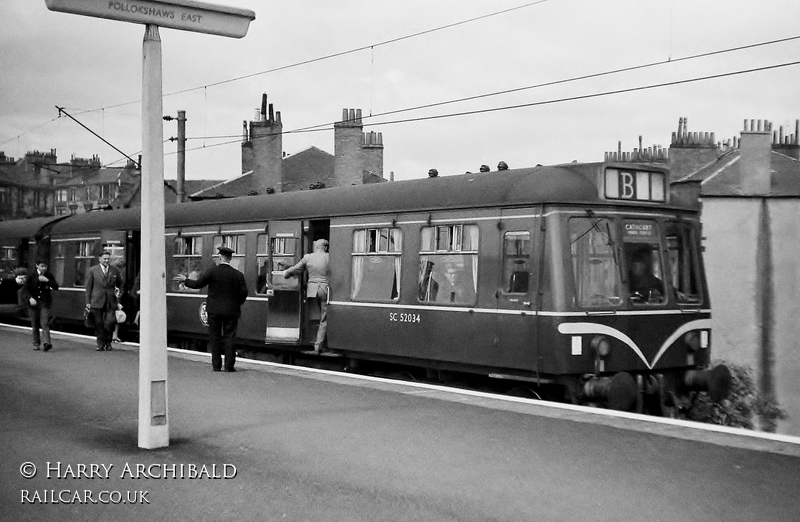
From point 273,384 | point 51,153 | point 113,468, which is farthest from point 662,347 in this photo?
point 51,153

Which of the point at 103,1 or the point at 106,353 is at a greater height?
the point at 103,1

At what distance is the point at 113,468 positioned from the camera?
7621mm

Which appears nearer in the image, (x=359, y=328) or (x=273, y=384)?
(x=273, y=384)

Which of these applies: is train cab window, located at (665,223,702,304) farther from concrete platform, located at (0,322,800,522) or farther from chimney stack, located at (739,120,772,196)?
chimney stack, located at (739,120,772,196)

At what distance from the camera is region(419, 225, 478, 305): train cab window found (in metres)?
13.2

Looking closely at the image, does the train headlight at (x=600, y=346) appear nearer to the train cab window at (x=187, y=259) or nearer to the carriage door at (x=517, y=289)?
the carriage door at (x=517, y=289)

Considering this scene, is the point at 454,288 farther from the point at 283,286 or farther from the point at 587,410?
the point at 283,286

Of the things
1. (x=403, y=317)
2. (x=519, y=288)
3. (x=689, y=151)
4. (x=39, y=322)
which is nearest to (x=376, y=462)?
(x=519, y=288)

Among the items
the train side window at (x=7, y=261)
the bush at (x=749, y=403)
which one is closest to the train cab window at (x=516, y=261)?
the bush at (x=749, y=403)

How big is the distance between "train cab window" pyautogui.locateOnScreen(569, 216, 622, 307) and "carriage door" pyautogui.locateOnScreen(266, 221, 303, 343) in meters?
5.79

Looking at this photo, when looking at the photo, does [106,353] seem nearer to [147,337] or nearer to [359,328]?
[359,328]

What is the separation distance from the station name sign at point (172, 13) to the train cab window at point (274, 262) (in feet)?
27.2

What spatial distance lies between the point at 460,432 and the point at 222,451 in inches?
84.6

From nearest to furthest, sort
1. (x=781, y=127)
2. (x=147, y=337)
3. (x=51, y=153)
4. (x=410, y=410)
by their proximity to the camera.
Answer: (x=147, y=337) → (x=410, y=410) → (x=781, y=127) → (x=51, y=153)
